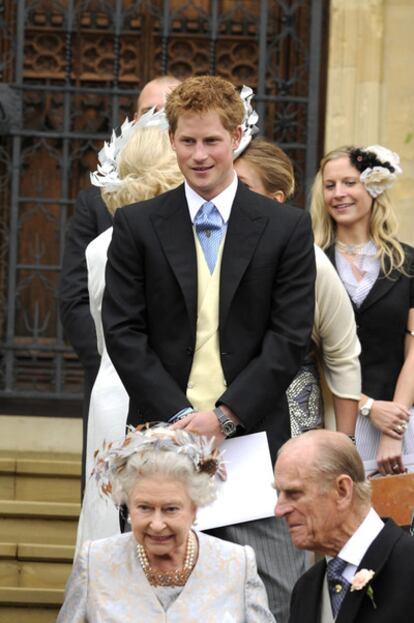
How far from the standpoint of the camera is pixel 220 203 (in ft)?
18.7

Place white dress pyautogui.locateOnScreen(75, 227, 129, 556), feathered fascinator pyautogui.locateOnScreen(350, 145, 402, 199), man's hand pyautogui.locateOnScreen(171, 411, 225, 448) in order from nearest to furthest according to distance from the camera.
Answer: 1. man's hand pyautogui.locateOnScreen(171, 411, 225, 448)
2. white dress pyautogui.locateOnScreen(75, 227, 129, 556)
3. feathered fascinator pyautogui.locateOnScreen(350, 145, 402, 199)

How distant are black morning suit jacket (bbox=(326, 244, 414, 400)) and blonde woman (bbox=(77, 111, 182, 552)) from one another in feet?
3.48

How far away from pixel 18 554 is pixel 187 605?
3.38 m

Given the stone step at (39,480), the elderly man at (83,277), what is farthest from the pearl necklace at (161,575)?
the stone step at (39,480)

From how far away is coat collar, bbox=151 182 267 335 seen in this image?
220 inches

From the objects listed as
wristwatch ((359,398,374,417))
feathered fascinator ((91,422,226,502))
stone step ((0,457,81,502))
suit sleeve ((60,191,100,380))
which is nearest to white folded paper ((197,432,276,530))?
feathered fascinator ((91,422,226,502))

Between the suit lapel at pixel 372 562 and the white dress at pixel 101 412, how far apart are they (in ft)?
4.85

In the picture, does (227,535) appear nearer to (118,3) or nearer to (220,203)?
(220,203)

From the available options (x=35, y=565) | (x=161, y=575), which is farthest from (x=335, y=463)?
(x=35, y=565)

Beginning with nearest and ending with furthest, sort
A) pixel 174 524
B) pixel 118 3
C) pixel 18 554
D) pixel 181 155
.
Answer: pixel 174 524
pixel 181 155
pixel 18 554
pixel 118 3

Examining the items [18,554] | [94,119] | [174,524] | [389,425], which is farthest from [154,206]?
[94,119]

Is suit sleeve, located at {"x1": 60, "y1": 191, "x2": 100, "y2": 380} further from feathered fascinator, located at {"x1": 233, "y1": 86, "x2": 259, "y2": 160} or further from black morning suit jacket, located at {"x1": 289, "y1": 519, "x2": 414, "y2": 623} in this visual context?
black morning suit jacket, located at {"x1": 289, "y1": 519, "x2": 414, "y2": 623}

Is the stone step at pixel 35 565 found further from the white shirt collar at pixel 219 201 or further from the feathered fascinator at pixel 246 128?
the white shirt collar at pixel 219 201

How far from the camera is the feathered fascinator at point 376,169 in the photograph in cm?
708
